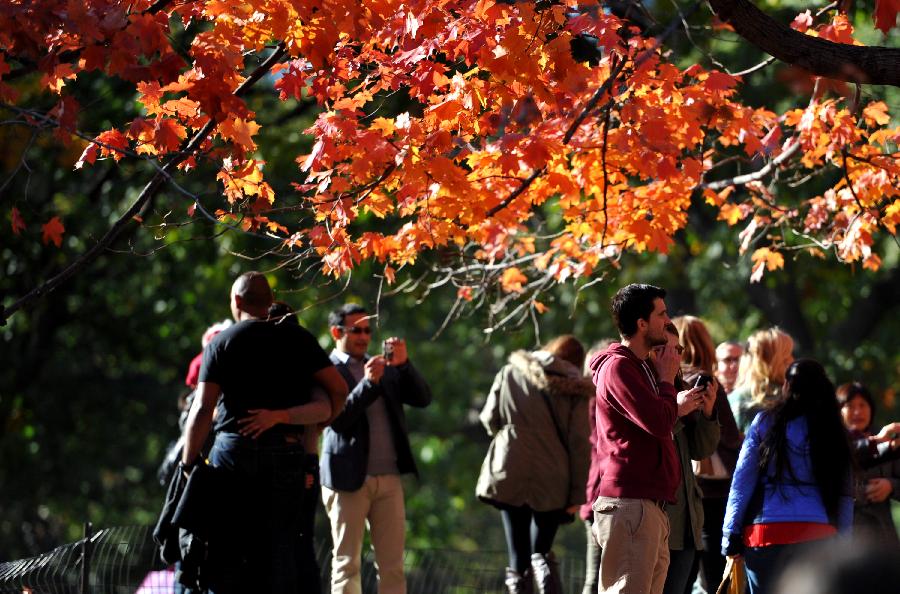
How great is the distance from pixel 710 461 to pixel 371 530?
1.99 meters

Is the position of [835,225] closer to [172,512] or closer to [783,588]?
[172,512]

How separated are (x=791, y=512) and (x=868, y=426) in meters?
2.23

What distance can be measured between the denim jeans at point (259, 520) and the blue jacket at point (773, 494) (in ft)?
6.34

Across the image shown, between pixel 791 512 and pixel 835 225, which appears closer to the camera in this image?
pixel 791 512

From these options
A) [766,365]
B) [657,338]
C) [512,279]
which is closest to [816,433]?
[657,338]

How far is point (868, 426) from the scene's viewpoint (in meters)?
7.93

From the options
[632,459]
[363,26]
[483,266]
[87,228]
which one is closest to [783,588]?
[632,459]

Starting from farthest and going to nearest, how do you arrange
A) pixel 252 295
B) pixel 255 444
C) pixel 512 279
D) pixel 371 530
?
pixel 512 279
pixel 371 530
pixel 252 295
pixel 255 444

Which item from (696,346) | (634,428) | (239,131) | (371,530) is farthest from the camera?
(371,530)

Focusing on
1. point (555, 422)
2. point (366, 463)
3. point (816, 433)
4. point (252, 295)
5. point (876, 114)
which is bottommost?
point (816, 433)

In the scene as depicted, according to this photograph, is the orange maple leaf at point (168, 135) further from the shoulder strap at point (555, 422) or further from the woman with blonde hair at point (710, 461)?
the shoulder strap at point (555, 422)

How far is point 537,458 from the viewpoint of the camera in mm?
7895

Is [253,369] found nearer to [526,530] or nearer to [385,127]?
[385,127]

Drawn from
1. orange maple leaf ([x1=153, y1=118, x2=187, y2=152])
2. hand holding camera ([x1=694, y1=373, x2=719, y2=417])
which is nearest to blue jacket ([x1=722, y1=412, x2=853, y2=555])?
hand holding camera ([x1=694, y1=373, x2=719, y2=417])
